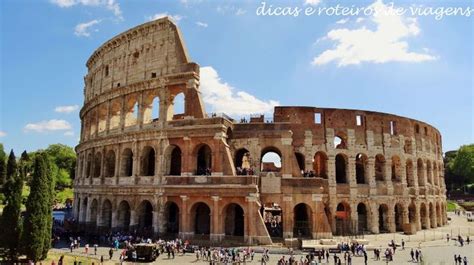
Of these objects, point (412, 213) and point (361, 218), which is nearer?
point (361, 218)

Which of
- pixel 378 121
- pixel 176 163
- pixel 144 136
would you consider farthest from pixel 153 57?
pixel 378 121

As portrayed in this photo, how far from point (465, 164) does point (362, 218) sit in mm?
53976

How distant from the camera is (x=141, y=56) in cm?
3123

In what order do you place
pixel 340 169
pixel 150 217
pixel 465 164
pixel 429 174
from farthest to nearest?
1. pixel 465 164
2. pixel 429 174
3. pixel 340 169
4. pixel 150 217

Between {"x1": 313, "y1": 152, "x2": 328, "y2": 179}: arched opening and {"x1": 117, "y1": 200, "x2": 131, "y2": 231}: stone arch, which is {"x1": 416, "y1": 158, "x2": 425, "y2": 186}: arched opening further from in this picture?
{"x1": 117, "y1": 200, "x2": 131, "y2": 231}: stone arch

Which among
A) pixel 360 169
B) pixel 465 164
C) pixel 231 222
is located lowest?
pixel 231 222

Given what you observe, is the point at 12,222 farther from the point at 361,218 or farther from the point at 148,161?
the point at 361,218

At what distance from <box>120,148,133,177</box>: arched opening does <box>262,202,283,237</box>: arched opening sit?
1206 centimetres

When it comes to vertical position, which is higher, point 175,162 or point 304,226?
point 175,162

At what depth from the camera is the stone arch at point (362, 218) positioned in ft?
101

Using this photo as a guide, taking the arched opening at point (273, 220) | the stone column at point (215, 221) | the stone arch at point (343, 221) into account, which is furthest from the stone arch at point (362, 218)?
the stone column at point (215, 221)

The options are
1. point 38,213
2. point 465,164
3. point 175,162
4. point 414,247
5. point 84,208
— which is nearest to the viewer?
point 38,213

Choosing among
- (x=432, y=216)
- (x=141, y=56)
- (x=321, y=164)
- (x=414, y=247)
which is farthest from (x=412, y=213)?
(x=141, y=56)

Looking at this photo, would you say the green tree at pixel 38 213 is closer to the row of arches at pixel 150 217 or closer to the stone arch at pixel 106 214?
the row of arches at pixel 150 217
